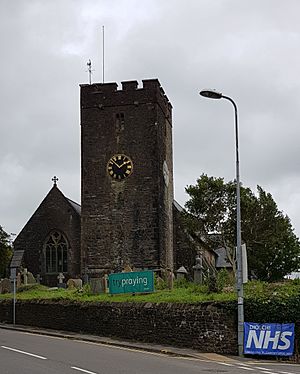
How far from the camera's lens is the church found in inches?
1976

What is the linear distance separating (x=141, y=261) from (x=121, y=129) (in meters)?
9.58

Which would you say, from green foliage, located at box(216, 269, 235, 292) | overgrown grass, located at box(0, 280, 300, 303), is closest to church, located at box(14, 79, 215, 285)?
overgrown grass, located at box(0, 280, 300, 303)

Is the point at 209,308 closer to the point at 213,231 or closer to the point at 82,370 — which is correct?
the point at 82,370

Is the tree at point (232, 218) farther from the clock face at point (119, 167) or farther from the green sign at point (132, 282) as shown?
the green sign at point (132, 282)

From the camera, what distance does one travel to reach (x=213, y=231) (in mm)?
52031

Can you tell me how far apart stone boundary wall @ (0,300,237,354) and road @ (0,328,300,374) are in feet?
3.67

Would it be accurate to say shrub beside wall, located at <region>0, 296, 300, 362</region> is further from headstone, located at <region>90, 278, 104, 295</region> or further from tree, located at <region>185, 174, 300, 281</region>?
tree, located at <region>185, 174, 300, 281</region>

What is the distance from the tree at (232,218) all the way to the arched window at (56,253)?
33.8 feet

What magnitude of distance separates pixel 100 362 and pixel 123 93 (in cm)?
3472

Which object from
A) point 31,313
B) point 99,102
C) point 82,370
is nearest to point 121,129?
point 99,102

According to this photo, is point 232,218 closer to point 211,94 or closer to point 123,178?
point 123,178

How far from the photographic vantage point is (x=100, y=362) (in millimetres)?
19469

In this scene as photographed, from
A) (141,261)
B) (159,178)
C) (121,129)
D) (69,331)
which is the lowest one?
(69,331)

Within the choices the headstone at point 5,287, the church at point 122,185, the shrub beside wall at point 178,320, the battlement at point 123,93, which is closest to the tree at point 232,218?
the church at point 122,185
